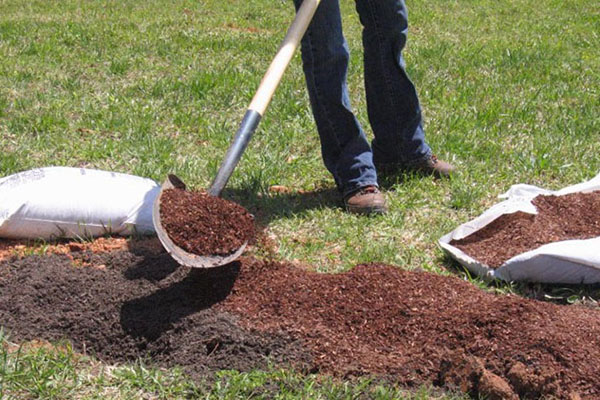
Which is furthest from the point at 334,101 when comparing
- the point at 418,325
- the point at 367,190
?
the point at 418,325

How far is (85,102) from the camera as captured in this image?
5.84m

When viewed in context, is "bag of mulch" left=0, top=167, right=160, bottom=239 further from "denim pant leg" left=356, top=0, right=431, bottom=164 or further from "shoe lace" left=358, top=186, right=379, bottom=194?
"denim pant leg" left=356, top=0, right=431, bottom=164

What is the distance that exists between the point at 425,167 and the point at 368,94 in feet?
1.87

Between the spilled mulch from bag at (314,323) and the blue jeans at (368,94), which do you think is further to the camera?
the blue jeans at (368,94)

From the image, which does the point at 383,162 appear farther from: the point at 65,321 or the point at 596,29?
the point at 596,29

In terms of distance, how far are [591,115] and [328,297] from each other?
138 inches

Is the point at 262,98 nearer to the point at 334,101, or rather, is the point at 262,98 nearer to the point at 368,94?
the point at 334,101

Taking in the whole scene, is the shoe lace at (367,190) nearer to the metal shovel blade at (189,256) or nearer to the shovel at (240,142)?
the shovel at (240,142)

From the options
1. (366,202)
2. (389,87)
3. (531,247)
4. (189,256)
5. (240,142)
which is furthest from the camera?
(389,87)

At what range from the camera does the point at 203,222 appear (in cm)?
331

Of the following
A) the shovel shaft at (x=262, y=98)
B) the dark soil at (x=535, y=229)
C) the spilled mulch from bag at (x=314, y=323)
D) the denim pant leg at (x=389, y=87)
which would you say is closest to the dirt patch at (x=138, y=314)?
the spilled mulch from bag at (x=314, y=323)

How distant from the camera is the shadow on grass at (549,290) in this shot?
339 centimetres

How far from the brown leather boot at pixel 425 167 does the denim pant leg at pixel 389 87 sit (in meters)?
0.03

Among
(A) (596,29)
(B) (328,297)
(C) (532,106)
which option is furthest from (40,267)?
(A) (596,29)
